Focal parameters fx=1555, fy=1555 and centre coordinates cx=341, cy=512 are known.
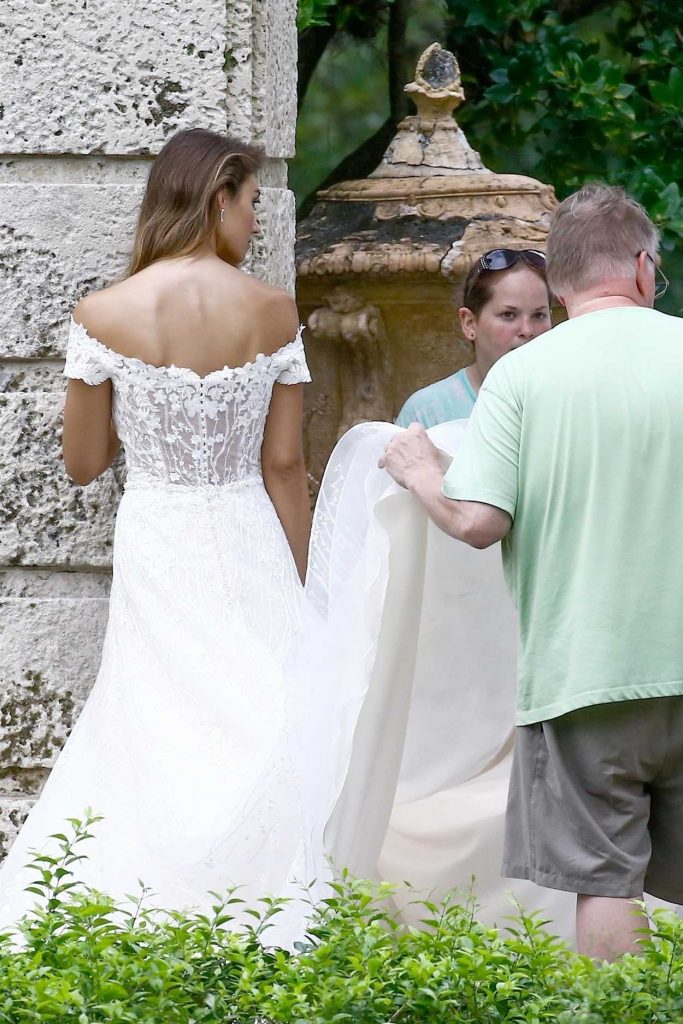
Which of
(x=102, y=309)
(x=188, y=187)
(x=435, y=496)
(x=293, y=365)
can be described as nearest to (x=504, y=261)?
(x=293, y=365)

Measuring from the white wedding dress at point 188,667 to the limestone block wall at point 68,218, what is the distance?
A: 408 mm

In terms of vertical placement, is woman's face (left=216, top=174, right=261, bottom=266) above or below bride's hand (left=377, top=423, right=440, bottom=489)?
above

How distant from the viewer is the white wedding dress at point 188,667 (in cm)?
340

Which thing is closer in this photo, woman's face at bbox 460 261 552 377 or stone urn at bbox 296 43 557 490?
woman's face at bbox 460 261 552 377

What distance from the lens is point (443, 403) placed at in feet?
13.9

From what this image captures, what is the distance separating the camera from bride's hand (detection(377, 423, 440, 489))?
3090 mm

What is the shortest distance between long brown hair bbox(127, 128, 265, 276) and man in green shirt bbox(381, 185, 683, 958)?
955 mm

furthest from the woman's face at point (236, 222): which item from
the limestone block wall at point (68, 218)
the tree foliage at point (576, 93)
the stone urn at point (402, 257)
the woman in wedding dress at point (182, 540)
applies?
the tree foliage at point (576, 93)

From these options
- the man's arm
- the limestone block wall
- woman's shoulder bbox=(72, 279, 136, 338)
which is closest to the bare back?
woman's shoulder bbox=(72, 279, 136, 338)

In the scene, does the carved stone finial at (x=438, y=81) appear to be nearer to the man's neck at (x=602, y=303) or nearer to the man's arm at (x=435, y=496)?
the man's arm at (x=435, y=496)

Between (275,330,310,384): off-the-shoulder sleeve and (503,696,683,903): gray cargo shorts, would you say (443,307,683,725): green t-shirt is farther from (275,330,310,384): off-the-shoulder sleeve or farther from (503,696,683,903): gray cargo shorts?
(275,330,310,384): off-the-shoulder sleeve

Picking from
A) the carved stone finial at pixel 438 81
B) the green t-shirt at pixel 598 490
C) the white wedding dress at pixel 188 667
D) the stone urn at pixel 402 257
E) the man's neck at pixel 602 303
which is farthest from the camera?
the carved stone finial at pixel 438 81

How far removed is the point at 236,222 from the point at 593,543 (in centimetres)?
131

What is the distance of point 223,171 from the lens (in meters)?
3.58
